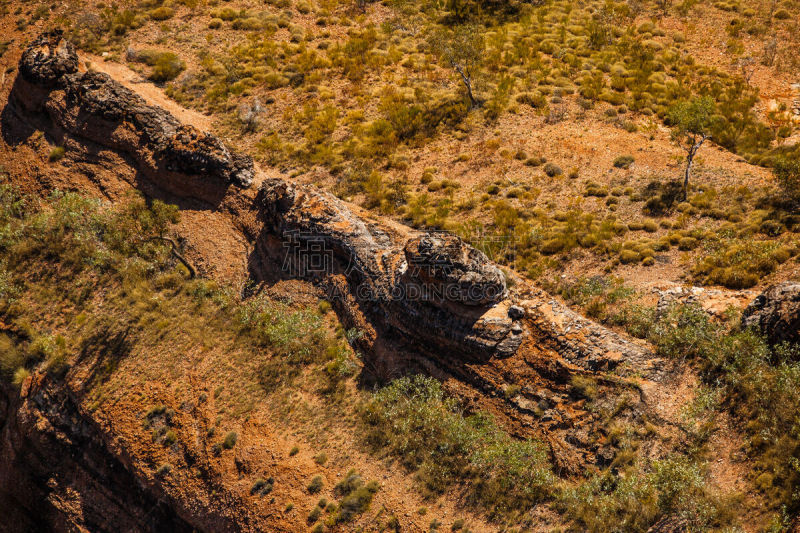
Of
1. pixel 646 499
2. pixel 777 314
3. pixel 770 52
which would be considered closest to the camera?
pixel 646 499

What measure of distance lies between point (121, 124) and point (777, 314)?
28.8 metres

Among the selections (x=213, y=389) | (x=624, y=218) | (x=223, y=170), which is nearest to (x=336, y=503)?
(x=213, y=389)

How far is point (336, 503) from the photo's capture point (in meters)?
14.9

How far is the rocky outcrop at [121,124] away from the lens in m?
23.1

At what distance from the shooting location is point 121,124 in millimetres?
24625

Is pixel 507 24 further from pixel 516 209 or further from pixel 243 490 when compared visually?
pixel 243 490

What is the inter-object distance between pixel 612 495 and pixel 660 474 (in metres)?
1.44

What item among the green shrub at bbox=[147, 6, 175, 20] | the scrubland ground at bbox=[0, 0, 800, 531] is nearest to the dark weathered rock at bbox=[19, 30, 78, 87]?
the scrubland ground at bbox=[0, 0, 800, 531]

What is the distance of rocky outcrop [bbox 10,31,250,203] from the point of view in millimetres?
23109

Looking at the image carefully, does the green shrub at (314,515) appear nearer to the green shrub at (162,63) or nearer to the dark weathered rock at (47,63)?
the dark weathered rock at (47,63)

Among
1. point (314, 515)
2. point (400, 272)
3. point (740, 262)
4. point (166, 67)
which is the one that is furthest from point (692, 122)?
point (166, 67)

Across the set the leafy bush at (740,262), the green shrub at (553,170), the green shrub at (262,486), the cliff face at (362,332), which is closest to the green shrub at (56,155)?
the cliff face at (362,332)

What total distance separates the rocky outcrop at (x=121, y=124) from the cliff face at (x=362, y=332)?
11cm

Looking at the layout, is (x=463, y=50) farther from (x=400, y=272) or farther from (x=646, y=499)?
(x=646, y=499)
